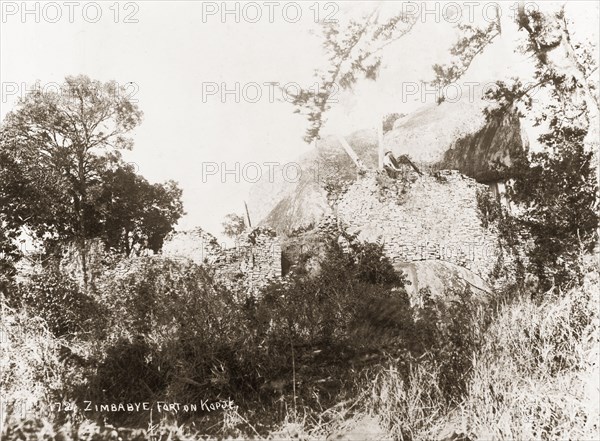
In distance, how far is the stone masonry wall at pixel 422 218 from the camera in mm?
13320

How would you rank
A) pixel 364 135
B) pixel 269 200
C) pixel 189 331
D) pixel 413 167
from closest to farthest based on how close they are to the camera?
pixel 189 331 → pixel 413 167 → pixel 364 135 → pixel 269 200

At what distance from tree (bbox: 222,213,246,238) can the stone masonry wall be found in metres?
3.96

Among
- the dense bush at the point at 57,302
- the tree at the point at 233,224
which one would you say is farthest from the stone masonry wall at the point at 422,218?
the dense bush at the point at 57,302

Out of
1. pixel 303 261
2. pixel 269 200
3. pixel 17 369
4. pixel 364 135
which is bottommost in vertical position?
pixel 17 369

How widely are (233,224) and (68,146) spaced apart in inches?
222

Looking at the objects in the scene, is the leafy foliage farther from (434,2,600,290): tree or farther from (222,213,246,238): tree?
(222,213,246,238): tree

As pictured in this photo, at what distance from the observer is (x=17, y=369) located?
6.29 m

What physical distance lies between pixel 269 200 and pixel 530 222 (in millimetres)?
10662

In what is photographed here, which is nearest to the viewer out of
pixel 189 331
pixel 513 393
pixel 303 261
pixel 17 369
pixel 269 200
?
pixel 513 393

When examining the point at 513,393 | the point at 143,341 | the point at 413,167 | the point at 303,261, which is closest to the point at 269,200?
the point at 413,167

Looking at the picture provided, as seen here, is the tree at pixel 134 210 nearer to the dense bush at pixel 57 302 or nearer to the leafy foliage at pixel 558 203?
the dense bush at pixel 57 302

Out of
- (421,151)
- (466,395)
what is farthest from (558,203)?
(466,395)

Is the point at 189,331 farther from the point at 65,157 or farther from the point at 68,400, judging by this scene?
the point at 65,157

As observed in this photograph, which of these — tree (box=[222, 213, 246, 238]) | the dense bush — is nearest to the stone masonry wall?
tree (box=[222, 213, 246, 238])
